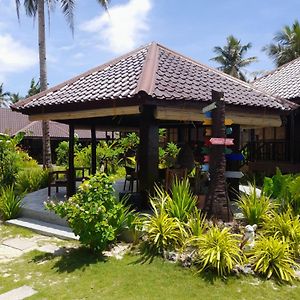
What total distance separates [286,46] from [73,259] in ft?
103

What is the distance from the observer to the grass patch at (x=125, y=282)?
4.51m

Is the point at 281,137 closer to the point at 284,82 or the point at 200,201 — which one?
the point at 284,82

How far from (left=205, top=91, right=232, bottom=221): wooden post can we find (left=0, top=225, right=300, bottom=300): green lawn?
56.7 inches

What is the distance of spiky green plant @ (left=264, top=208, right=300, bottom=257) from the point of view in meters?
5.42

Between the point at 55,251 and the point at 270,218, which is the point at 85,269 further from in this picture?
the point at 270,218

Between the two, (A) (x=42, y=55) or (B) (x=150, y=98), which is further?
(A) (x=42, y=55)

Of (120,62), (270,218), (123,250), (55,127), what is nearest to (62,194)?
(120,62)

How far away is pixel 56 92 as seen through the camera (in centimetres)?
903

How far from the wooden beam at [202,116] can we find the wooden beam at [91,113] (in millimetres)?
543

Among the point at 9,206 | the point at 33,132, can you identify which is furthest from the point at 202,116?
the point at 33,132

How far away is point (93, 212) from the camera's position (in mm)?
5387

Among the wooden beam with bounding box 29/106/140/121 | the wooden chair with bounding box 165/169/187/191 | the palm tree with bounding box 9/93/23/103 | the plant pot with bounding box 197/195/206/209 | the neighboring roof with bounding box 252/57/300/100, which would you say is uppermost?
the palm tree with bounding box 9/93/23/103

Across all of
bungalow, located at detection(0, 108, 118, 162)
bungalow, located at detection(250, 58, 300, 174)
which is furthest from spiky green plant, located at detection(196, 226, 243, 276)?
bungalow, located at detection(0, 108, 118, 162)

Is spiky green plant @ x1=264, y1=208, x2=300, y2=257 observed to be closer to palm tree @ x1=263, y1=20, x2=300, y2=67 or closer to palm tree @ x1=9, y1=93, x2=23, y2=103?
palm tree @ x1=263, y1=20, x2=300, y2=67
